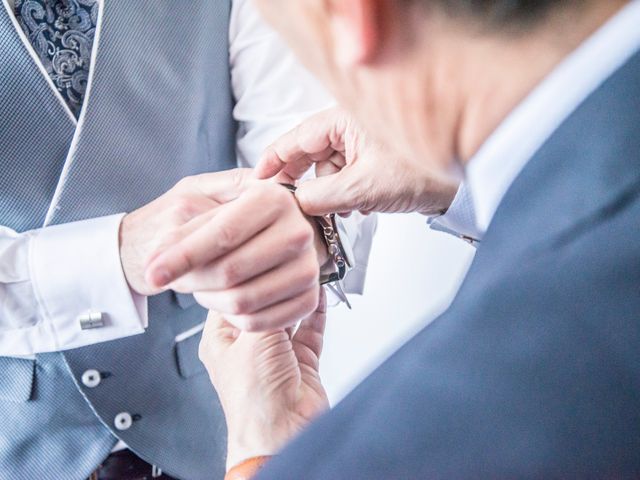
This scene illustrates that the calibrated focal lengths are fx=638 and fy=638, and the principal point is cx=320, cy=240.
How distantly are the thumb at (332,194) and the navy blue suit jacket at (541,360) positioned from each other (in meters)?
0.41

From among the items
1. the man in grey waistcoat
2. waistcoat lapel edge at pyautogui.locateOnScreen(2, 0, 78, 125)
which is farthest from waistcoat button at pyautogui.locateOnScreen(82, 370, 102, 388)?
waistcoat lapel edge at pyautogui.locateOnScreen(2, 0, 78, 125)

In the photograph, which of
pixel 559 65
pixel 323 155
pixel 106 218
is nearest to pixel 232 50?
pixel 323 155

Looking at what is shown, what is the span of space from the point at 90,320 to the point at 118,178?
0.20 metres

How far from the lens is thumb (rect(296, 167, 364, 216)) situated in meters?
0.81

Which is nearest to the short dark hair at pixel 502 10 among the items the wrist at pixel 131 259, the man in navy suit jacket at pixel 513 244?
the man in navy suit jacket at pixel 513 244

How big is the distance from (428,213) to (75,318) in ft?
1.70

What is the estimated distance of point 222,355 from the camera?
809 millimetres

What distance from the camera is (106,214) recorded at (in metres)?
0.91

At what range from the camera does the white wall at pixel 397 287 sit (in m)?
1.54

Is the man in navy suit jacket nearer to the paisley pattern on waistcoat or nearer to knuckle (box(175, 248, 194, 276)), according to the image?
knuckle (box(175, 248, 194, 276))

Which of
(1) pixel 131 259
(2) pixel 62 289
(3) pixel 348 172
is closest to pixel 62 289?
(2) pixel 62 289

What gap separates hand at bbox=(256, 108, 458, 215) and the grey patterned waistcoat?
7.0 inches

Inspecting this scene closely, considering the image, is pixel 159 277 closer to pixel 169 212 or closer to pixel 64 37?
pixel 169 212

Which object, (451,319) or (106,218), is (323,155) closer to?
(106,218)
